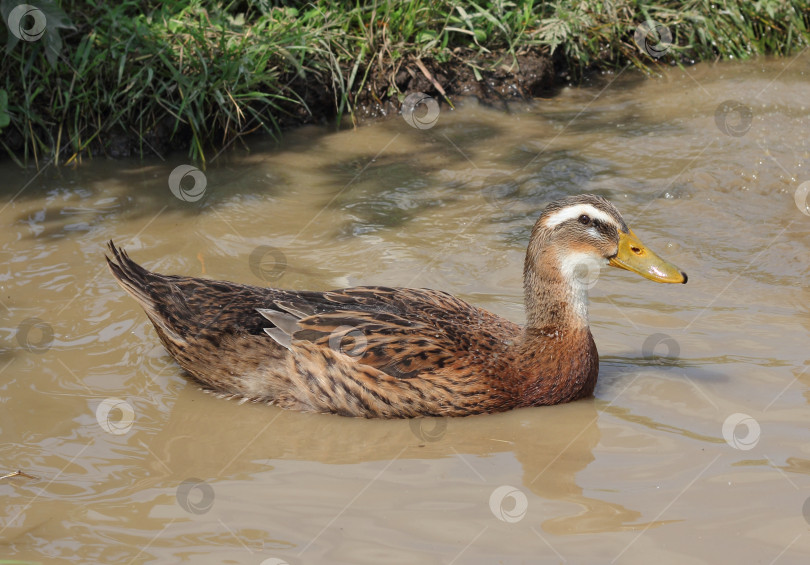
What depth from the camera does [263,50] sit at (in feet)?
27.0

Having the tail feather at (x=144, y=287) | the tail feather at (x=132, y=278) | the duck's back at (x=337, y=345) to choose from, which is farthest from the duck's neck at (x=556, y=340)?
the tail feather at (x=132, y=278)

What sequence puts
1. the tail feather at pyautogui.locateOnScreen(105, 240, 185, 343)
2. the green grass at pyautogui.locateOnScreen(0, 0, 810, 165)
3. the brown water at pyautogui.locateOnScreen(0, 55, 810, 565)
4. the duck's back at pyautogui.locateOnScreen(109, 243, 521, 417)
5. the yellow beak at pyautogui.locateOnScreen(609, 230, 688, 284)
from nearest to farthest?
the brown water at pyautogui.locateOnScreen(0, 55, 810, 565), the duck's back at pyautogui.locateOnScreen(109, 243, 521, 417), the yellow beak at pyautogui.locateOnScreen(609, 230, 688, 284), the tail feather at pyautogui.locateOnScreen(105, 240, 185, 343), the green grass at pyautogui.locateOnScreen(0, 0, 810, 165)

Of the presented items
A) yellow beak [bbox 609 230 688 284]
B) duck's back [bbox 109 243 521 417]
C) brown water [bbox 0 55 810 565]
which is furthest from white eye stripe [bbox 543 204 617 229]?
brown water [bbox 0 55 810 565]

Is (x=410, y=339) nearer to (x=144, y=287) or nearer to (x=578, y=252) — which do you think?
(x=578, y=252)

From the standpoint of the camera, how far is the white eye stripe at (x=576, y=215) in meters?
5.31

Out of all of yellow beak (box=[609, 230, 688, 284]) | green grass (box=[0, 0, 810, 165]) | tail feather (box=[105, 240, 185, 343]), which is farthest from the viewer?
green grass (box=[0, 0, 810, 165])

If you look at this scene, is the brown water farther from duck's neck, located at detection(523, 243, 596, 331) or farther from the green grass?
duck's neck, located at detection(523, 243, 596, 331)

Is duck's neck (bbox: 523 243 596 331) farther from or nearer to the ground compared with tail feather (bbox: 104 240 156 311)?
nearer to the ground

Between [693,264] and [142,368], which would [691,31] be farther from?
[142,368]

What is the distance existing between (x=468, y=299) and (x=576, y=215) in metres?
1.29

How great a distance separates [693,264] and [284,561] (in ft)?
12.3

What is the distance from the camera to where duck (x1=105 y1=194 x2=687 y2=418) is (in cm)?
518

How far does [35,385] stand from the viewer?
5.43 meters

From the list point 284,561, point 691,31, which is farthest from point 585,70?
point 284,561
